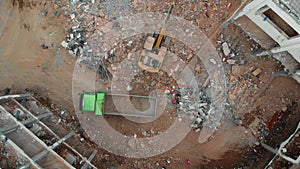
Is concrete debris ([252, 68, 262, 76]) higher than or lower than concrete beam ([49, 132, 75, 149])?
higher

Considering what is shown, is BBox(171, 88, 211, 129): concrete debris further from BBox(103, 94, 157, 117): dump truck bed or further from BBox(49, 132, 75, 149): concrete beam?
BBox(49, 132, 75, 149): concrete beam

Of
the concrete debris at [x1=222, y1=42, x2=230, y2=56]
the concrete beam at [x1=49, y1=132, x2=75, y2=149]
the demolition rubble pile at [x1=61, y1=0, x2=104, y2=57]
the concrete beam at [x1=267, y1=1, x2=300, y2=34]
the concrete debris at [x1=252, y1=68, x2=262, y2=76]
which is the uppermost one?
the concrete beam at [x1=267, y1=1, x2=300, y2=34]

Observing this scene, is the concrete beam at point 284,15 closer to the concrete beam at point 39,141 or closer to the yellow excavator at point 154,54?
the yellow excavator at point 154,54

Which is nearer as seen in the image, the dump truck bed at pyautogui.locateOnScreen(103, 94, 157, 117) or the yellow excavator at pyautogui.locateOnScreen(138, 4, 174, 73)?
the yellow excavator at pyautogui.locateOnScreen(138, 4, 174, 73)

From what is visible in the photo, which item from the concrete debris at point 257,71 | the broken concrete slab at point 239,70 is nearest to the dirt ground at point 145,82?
the broken concrete slab at point 239,70

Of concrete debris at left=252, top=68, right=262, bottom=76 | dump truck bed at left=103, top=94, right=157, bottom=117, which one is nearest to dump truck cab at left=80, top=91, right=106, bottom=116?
dump truck bed at left=103, top=94, right=157, bottom=117

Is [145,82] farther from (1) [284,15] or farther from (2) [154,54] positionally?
(1) [284,15]
